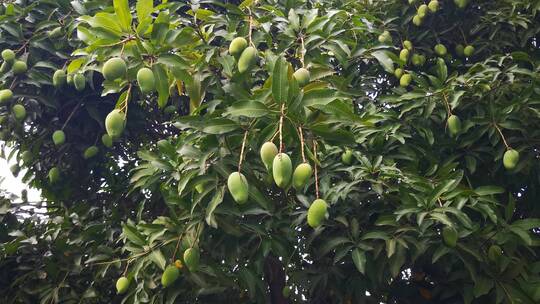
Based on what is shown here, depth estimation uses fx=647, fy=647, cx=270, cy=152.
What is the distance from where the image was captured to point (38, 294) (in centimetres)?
261

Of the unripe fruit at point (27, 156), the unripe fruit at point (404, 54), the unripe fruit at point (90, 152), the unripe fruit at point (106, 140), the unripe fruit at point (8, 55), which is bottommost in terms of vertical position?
the unripe fruit at point (27, 156)

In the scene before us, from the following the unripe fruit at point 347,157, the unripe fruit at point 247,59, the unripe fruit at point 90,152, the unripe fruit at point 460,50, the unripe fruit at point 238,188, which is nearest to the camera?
the unripe fruit at point 238,188

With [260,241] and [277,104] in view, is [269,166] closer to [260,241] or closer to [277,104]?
[277,104]

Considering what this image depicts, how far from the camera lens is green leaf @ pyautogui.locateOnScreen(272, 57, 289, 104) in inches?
61.4

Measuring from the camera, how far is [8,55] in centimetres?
260

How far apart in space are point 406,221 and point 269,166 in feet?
2.66

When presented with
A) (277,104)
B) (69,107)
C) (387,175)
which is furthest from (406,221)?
(69,107)

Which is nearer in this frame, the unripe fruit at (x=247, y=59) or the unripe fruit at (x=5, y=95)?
the unripe fruit at (x=247, y=59)

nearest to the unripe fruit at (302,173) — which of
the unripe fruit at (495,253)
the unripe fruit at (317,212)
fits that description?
the unripe fruit at (317,212)

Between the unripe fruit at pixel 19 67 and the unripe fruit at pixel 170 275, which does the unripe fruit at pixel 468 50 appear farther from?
the unripe fruit at pixel 19 67

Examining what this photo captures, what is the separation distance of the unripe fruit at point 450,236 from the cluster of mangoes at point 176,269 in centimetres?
78

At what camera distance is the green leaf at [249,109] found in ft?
5.26

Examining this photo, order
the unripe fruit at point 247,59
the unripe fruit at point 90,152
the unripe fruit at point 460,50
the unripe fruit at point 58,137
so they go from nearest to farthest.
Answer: the unripe fruit at point 247,59, the unripe fruit at point 58,137, the unripe fruit at point 90,152, the unripe fruit at point 460,50

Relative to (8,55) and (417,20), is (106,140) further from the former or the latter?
(417,20)
